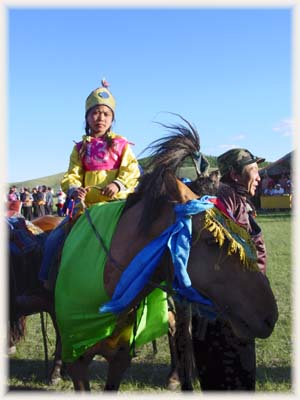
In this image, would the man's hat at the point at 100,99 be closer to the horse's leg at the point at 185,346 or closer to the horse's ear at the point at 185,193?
the horse's ear at the point at 185,193

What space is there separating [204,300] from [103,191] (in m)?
1.51

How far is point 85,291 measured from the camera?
11.4 feet

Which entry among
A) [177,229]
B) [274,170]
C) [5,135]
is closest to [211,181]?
[177,229]

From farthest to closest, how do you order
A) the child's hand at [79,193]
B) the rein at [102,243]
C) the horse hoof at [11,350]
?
the horse hoof at [11,350] < the child's hand at [79,193] < the rein at [102,243]

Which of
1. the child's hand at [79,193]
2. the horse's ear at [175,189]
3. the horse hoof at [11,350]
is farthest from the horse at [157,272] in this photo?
the horse hoof at [11,350]

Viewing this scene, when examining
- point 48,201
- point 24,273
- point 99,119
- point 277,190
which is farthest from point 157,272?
point 277,190

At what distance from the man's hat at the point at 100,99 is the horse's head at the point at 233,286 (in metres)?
1.90

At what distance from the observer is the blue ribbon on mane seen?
3.07 meters

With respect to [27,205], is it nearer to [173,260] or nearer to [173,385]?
[173,385]

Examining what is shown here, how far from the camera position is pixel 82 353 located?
11.9 ft

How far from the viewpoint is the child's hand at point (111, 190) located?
4160mm

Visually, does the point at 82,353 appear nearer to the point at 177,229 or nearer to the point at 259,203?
the point at 177,229

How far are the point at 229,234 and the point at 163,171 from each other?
25.4 inches

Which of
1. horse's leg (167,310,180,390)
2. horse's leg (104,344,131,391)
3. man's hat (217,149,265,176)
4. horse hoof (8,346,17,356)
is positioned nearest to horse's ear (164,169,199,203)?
man's hat (217,149,265,176)
